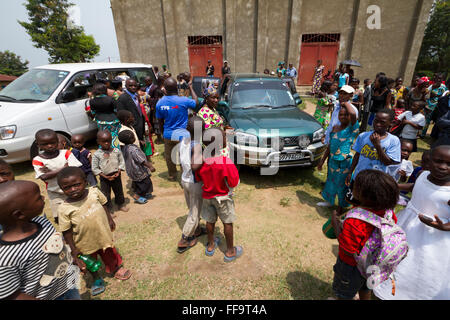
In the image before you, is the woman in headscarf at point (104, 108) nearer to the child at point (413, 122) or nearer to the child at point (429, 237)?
the child at point (429, 237)

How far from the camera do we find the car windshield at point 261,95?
528cm

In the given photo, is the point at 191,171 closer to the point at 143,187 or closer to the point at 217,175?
the point at 217,175

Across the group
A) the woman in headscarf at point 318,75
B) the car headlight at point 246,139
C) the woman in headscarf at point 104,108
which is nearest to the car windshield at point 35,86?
the woman in headscarf at point 104,108

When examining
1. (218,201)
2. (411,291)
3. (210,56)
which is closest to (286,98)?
(218,201)

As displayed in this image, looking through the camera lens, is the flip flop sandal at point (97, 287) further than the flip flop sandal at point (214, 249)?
No

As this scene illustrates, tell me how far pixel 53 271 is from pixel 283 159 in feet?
12.0

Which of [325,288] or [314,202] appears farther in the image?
[314,202]

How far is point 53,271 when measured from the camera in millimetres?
1517

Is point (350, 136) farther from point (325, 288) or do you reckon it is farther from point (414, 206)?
point (325, 288)

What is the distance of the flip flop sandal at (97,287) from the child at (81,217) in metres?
0.14

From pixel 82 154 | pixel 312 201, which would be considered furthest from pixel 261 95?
pixel 82 154

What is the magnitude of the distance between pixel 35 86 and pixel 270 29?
1367 cm

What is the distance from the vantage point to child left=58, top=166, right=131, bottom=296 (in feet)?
6.49

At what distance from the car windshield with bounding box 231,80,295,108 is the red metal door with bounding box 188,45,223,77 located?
11518mm
